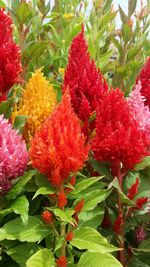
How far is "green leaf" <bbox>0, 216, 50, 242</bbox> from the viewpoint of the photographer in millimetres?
1510

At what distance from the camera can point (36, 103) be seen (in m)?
1.74

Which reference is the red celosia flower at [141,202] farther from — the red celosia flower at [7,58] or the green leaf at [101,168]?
the red celosia flower at [7,58]

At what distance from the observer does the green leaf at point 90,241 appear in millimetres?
1484

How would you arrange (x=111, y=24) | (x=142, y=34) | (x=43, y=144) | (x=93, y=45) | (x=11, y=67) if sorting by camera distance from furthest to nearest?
(x=111, y=24), (x=142, y=34), (x=93, y=45), (x=11, y=67), (x=43, y=144)

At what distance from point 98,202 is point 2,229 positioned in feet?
0.99

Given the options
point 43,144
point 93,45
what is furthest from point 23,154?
point 93,45

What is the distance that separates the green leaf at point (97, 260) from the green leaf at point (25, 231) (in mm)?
137

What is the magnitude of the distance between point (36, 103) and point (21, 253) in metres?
0.50

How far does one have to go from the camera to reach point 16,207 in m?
1.52

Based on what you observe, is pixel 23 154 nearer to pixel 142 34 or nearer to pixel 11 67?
pixel 11 67

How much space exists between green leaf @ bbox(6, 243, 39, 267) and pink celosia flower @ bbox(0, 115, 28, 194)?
0.18 meters

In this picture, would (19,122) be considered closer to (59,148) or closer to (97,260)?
(59,148)

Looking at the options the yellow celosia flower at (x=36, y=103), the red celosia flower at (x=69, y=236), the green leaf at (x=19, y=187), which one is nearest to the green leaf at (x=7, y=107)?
the yellow celosia flower at (x=36, y=103)

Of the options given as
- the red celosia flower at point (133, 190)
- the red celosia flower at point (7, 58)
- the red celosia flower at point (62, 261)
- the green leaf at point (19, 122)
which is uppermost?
the red celosia flower at point (7, 58)
